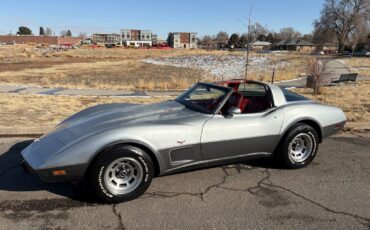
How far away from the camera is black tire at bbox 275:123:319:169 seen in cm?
516

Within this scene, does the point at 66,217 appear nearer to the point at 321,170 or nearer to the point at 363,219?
the point at 363,219

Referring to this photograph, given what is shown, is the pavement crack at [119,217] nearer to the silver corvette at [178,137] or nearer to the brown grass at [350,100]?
the silver corvette at [178,137]

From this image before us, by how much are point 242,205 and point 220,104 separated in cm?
136

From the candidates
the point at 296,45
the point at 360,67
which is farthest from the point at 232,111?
the point at 296,45

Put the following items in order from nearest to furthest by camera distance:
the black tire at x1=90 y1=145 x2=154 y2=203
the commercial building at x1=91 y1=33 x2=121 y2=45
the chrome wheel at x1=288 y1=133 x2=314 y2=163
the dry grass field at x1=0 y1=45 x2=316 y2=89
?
the black tire at x1=90 y1=145 x2=154 y2=203 < the chrome wheel at x1=288 y1=133 x2=314 y2=163 < the dry grass field at x1=0 y1=45 x2=316 y2=89 < the commercial building at x1=91 y1=33 x2=121 y2=45

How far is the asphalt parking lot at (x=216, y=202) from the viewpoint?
3703 millimetres

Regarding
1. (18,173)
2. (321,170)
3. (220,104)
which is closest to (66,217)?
(18,173)

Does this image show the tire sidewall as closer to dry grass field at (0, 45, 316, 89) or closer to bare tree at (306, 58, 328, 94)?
bare tree at (306, 58, 328, 94)

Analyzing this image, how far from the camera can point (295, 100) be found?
5.52 metres

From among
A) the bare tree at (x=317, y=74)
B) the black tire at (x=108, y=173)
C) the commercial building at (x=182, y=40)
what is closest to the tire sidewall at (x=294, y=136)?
the black tire at (x=108, y=173)

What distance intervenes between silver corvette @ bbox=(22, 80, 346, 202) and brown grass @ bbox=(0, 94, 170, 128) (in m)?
3.35

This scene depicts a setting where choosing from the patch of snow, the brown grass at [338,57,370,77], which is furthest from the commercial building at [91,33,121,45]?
the brown grass at [338,57,370,77]

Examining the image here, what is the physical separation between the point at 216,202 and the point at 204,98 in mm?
1702

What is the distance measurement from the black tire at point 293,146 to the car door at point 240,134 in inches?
6.8
